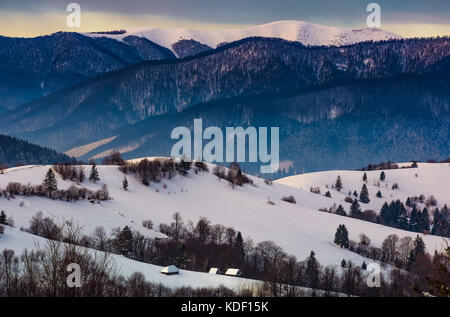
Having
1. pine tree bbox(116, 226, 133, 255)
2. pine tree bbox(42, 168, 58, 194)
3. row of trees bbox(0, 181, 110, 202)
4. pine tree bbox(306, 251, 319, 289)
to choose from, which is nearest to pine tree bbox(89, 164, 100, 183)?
row of trees bbox(0, 181, 110, 202)

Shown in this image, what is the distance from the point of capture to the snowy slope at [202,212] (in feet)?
440

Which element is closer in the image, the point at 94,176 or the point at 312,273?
the point at 312,273

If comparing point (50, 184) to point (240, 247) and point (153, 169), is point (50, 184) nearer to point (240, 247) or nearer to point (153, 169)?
point (153, 169)

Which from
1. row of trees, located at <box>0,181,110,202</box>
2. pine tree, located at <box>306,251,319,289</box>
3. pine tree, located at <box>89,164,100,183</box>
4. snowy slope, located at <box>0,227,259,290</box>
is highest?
pine tree, located at <box>89,164,100,183</box>

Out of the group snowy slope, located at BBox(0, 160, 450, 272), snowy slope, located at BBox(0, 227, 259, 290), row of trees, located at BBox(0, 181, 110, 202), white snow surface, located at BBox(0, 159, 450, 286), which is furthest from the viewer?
row of trees, located at BBox(0, 181, 110, 202)

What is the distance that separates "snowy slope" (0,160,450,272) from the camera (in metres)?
134

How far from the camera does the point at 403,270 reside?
131 metres

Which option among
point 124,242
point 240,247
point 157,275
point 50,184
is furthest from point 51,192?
point 157,275

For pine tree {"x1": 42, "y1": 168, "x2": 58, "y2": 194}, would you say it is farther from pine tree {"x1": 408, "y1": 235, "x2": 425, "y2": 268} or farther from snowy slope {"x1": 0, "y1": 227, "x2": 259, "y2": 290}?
pine tree {"x1": 408, "y1": 235, "x2": 425, "y2": 268}

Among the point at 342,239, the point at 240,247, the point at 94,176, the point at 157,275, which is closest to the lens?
the point at 157,275

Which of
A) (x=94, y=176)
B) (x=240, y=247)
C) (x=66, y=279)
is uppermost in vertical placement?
(x=94, y=176)

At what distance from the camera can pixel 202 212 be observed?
16800 centimetres

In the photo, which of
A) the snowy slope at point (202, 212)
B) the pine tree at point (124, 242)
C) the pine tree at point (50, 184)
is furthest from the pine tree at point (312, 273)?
the pine tree at point (50, 184)

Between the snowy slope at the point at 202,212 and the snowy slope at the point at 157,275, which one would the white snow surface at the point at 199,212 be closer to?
the snowy slope at the point at 202,212
